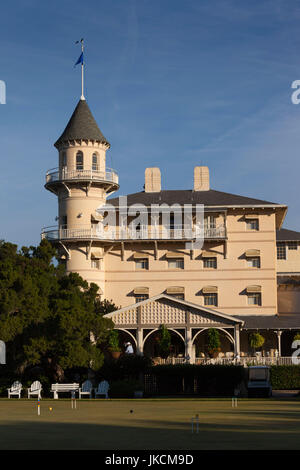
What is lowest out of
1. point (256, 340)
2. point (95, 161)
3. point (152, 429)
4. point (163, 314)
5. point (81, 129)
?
point (152, 429)

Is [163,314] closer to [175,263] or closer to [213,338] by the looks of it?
[213,338]

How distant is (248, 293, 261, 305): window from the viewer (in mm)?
63094

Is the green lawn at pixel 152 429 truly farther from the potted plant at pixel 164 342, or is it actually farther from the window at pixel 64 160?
the window at pixel 64 160

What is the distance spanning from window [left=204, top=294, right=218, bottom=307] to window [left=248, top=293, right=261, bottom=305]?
109 inches

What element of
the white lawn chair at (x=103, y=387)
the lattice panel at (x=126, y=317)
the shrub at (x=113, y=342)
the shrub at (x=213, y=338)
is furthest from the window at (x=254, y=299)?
the white lawn chair at (x=103, y=387)

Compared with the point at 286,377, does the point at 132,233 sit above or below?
above

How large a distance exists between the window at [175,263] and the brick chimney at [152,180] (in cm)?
757

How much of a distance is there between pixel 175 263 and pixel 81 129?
532 inches

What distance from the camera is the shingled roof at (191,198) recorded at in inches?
2530

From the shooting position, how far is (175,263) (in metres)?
64.1

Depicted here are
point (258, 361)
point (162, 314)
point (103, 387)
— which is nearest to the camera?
point (103, 387)

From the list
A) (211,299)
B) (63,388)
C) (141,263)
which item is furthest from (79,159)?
(63,388)

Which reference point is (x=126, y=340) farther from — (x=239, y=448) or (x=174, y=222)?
(x=239, y=448)

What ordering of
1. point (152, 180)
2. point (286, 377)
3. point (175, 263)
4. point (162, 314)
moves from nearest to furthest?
point (286, 377)
point (162, 314)
point (175, 263)
point (152, 180)
